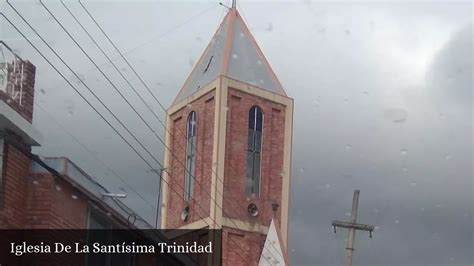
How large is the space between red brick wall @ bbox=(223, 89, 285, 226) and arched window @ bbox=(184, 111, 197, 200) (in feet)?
5.39

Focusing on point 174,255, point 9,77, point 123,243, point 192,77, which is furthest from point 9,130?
point 192,77

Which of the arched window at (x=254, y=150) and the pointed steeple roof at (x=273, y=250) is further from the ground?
the arched window at (x=254, y=150)

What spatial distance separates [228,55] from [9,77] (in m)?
23.2

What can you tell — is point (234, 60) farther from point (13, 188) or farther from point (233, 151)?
point (13, 188)

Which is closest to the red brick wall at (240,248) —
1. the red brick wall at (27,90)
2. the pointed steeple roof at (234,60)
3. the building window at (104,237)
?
the pointed steeple roof at (234,60)

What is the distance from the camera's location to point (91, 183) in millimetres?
15703

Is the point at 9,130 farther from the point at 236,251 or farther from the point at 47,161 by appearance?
the point at 236,251

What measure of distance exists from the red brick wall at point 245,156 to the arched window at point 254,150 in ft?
0.57

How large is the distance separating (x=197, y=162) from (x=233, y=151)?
1.46 meters

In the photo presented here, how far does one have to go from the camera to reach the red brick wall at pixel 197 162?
37.4 m

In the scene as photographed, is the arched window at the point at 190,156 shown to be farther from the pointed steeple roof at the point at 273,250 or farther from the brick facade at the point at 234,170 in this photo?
the pointed steeple roof at the point at 273,250

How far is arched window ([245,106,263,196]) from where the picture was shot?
38.3 meters

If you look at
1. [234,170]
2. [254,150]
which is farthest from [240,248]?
[254,150]

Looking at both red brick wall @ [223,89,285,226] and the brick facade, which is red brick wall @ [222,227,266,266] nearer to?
the brick facade
